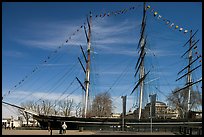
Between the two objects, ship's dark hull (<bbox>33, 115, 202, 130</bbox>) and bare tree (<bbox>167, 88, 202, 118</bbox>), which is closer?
ship's dark hull (<bbox>33, 115, 202, 130</bbox>)

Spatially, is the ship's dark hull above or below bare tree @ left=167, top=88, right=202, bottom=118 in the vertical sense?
below

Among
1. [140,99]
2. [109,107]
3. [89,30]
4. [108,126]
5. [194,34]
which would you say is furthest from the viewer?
[109,107]

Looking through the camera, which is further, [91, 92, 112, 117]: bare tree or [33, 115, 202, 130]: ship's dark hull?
[91, 92, 112, 117]: bare tree

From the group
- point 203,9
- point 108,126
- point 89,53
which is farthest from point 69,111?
point 203,9

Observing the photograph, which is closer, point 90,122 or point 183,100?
point 90,122

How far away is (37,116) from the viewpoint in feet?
151

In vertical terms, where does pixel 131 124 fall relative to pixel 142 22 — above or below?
below

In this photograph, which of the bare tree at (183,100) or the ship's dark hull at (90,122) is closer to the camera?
the ship's dark hull at (90,122)

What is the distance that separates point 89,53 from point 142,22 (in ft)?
37.9

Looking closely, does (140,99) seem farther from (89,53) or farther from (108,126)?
(89,53)


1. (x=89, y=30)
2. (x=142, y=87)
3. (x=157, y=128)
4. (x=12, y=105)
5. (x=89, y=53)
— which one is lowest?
(x=157, y=128)

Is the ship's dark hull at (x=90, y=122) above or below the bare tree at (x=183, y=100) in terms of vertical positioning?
below

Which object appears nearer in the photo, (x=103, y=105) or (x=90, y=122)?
(x=90, y=122)

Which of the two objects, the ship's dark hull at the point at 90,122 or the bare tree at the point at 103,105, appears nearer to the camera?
the ship's dark hull at the point at 90,122
